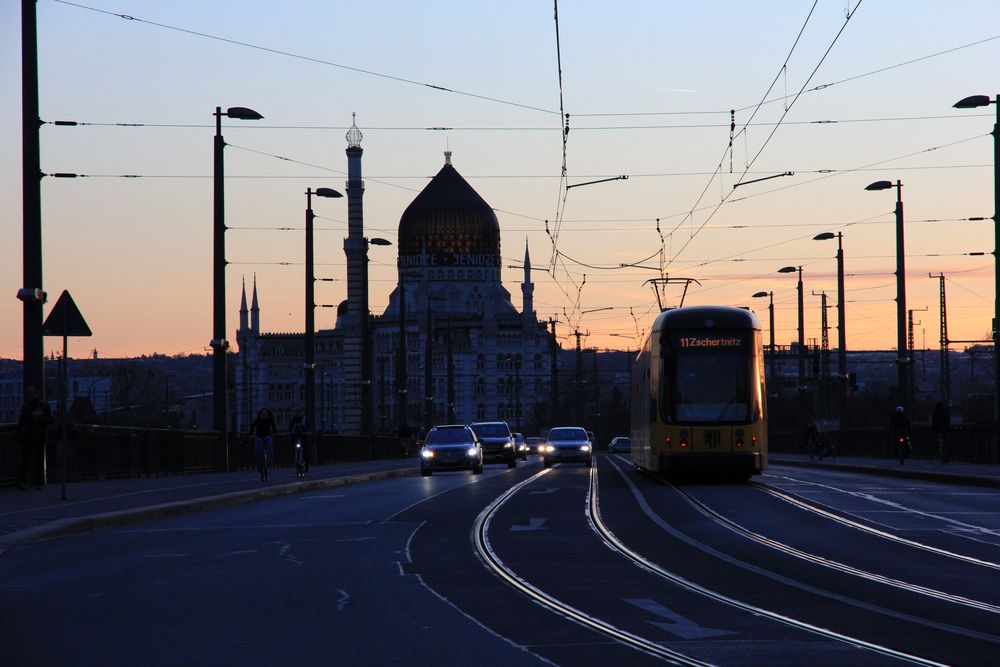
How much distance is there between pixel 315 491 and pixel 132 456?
190 inches

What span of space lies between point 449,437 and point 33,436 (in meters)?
21.9

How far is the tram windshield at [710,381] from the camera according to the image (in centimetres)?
3092

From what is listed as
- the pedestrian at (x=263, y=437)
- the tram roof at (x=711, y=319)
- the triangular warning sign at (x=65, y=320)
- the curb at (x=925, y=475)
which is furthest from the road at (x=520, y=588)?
the pedestrian at (x=263, y=437)

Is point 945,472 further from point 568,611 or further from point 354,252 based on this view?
point 354,252

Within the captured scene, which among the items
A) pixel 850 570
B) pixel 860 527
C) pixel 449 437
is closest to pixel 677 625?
pixel 850 570

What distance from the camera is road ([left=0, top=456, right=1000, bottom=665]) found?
9.66 meters

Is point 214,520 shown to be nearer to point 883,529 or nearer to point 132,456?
point 883,529

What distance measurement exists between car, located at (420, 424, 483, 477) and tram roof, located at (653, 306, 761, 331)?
16.6 m

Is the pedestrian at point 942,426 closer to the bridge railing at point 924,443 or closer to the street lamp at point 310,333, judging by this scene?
the bridge railing at point 924,443

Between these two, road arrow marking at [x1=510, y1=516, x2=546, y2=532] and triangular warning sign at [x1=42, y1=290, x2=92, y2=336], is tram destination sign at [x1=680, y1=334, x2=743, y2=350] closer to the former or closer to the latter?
road arrow marking at [x1=510, y1=516, x2=546, y2=532]

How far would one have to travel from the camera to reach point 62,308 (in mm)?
23328

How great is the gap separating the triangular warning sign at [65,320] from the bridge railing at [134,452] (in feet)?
12.7

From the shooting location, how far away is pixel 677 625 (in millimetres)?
10578

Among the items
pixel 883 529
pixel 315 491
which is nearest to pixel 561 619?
pixel 883 529
